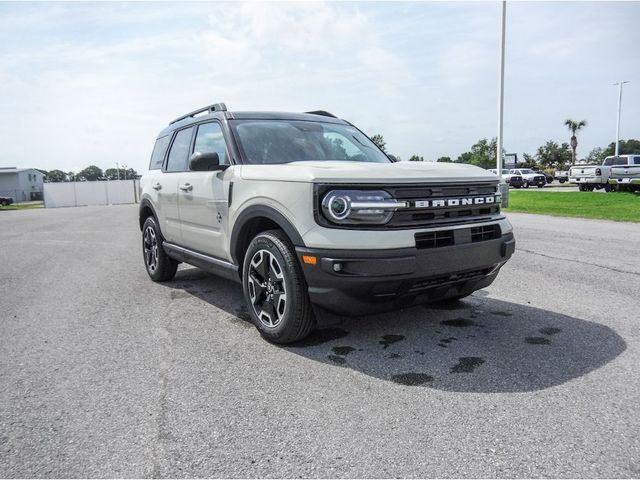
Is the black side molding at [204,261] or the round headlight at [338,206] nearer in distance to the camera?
the round headlight at [338,206]

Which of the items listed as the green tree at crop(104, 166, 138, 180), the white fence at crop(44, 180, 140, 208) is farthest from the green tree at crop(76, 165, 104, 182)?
the white fence at crop(44, 180, 140, 208)

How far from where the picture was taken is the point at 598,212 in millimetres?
14898

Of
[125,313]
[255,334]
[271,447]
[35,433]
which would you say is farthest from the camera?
[125,313]

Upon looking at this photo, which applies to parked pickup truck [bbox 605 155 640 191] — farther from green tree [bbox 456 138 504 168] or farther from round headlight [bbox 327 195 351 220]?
green tree [bbox 456 138 504 168]

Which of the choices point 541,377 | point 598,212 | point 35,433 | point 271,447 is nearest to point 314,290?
point 271,447

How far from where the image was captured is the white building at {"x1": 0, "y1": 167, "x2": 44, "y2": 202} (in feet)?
238

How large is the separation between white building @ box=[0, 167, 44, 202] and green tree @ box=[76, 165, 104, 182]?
64772 mm

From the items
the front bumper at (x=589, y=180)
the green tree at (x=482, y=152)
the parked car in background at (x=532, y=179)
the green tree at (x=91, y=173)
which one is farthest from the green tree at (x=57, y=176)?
the front bumper at (x=589, y=180)

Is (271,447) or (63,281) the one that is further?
(63,281)

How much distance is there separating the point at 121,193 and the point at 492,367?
207 feet

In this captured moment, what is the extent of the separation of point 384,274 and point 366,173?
681mm

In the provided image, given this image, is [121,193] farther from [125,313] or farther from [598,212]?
[125,313]

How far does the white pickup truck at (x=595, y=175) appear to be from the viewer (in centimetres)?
2583

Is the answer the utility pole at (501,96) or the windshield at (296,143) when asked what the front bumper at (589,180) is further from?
the windshield at (296,143)
